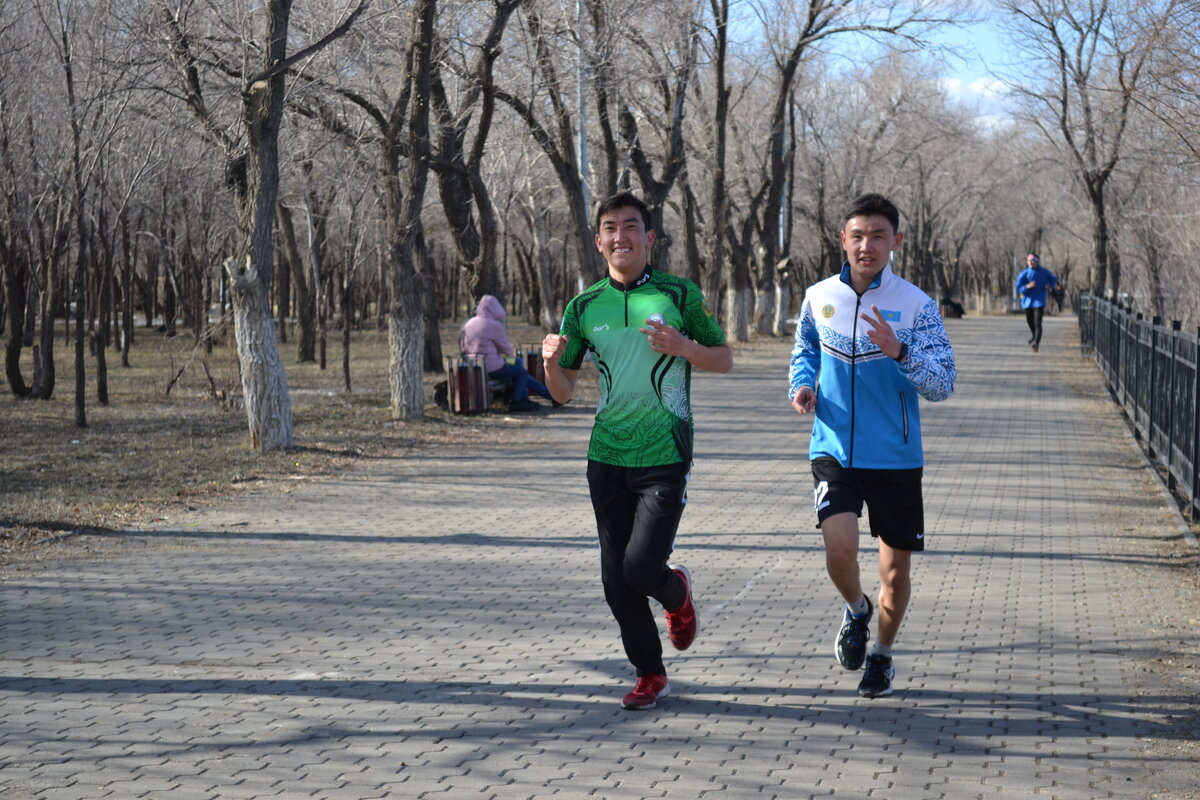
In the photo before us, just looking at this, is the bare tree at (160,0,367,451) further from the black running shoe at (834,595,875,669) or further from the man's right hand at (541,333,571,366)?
the black running shoe at (834,595,875,669)

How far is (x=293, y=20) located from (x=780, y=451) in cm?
811

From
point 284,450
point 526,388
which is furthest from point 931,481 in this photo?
point 526,388

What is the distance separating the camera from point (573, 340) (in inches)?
202

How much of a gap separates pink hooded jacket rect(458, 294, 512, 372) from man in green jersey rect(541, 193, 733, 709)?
40.5 feet

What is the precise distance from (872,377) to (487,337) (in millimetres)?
12647

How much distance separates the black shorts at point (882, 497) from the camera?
5.10m

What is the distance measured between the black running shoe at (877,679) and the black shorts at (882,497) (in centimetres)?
50

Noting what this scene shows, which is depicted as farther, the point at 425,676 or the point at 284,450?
the point at 284,450

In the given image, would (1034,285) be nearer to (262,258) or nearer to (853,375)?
(262,258)

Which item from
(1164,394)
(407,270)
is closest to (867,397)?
(1164,394)

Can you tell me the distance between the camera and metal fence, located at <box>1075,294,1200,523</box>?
9695 mm

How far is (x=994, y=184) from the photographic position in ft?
237

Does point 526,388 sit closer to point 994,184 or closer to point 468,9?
point 468,9

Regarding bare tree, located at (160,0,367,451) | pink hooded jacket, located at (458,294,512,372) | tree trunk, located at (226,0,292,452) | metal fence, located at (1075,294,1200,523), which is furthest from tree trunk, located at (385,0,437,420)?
metal fence, located at (1075,294,1200,523)
